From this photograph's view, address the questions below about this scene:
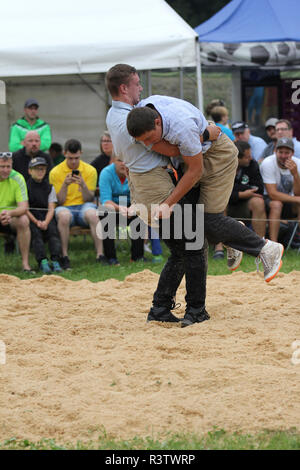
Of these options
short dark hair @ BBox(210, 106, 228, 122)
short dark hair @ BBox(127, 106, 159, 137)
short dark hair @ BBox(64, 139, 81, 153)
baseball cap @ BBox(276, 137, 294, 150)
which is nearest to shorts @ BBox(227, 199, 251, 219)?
baseball cap @ BBox(276, 137, 294, 150)

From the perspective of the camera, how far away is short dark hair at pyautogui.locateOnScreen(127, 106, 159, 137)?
4.67 meters

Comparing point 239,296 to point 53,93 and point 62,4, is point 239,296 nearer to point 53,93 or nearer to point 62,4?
point 62,4

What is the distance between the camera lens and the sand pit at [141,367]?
11.9 ft

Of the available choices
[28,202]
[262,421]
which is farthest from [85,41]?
[262,421]

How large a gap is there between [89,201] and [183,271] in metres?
4.07

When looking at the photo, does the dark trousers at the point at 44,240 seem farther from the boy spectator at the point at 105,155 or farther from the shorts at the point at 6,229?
the boy spectator at the point at 105,155

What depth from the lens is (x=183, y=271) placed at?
5.52m

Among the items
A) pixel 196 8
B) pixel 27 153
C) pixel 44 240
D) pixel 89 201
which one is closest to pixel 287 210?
pixel 89 201

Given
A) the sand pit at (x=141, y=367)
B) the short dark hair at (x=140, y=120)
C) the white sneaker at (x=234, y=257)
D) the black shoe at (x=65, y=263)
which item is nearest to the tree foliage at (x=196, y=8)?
the black shoe at (x=65, y=263)

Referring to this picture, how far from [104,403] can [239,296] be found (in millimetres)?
2851

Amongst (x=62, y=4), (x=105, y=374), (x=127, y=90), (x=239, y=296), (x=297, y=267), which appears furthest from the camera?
(x=62, y=4)

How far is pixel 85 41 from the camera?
9.88 metres

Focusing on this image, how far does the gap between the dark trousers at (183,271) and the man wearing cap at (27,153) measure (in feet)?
14.9

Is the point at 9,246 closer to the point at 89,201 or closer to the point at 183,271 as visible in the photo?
the point at 89,201
